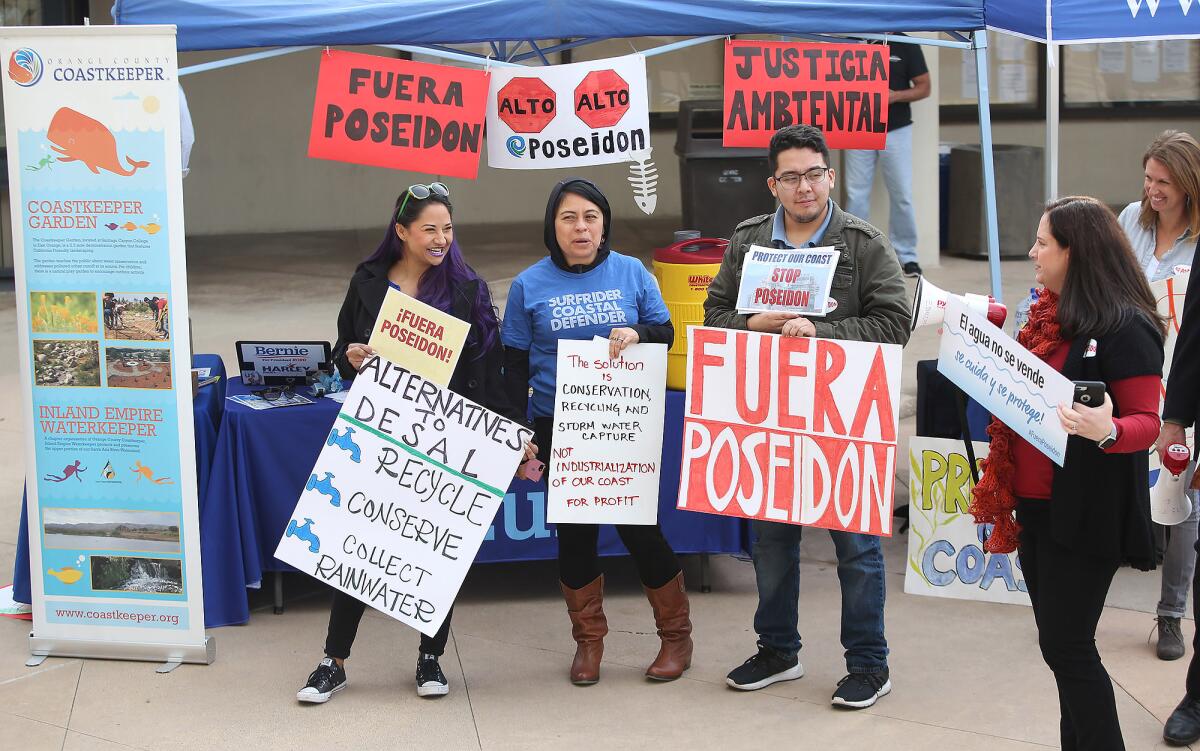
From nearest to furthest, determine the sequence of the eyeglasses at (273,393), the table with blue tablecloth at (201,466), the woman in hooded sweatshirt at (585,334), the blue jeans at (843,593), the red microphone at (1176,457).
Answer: the red microphone at (1176,457) < the blue jeans at (843,593) < the woman in hooded sweatshirt at (585,334) < the table with blue tablecloth at (201,466) < the eyeglasses at (273,393)

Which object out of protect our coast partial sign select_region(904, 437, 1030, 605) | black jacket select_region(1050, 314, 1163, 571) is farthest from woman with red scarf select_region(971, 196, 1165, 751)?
protect our coast partial sign select_region(904, 437, 1030, 605)

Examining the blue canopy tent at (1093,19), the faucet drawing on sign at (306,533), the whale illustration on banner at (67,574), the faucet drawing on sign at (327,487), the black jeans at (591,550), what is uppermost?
the blue canopy tent at (1093,19)

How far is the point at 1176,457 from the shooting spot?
3.60 meters

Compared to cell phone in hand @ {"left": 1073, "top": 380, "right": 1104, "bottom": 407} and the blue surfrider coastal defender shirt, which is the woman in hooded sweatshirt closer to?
the blue surfrider coastal defender shirt

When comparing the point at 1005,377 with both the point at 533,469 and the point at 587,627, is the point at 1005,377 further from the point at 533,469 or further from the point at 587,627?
the point at 587,627

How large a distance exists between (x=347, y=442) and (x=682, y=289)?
5.28 feet

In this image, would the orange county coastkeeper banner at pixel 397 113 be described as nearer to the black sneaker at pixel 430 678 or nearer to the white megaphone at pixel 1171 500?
the black sneaker at pixel 430 678

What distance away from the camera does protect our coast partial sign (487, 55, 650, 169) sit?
5.34 meters

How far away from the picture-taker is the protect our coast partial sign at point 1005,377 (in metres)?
3.26

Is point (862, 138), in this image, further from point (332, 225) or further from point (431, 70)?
point (332, 225)

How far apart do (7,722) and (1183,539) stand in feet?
13.0

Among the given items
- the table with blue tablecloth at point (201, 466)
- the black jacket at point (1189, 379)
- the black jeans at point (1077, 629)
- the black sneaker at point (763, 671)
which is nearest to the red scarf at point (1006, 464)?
the black jeans at point (1077, 629)

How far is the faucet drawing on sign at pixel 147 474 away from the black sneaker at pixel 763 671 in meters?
2.04

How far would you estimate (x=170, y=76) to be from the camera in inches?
175
